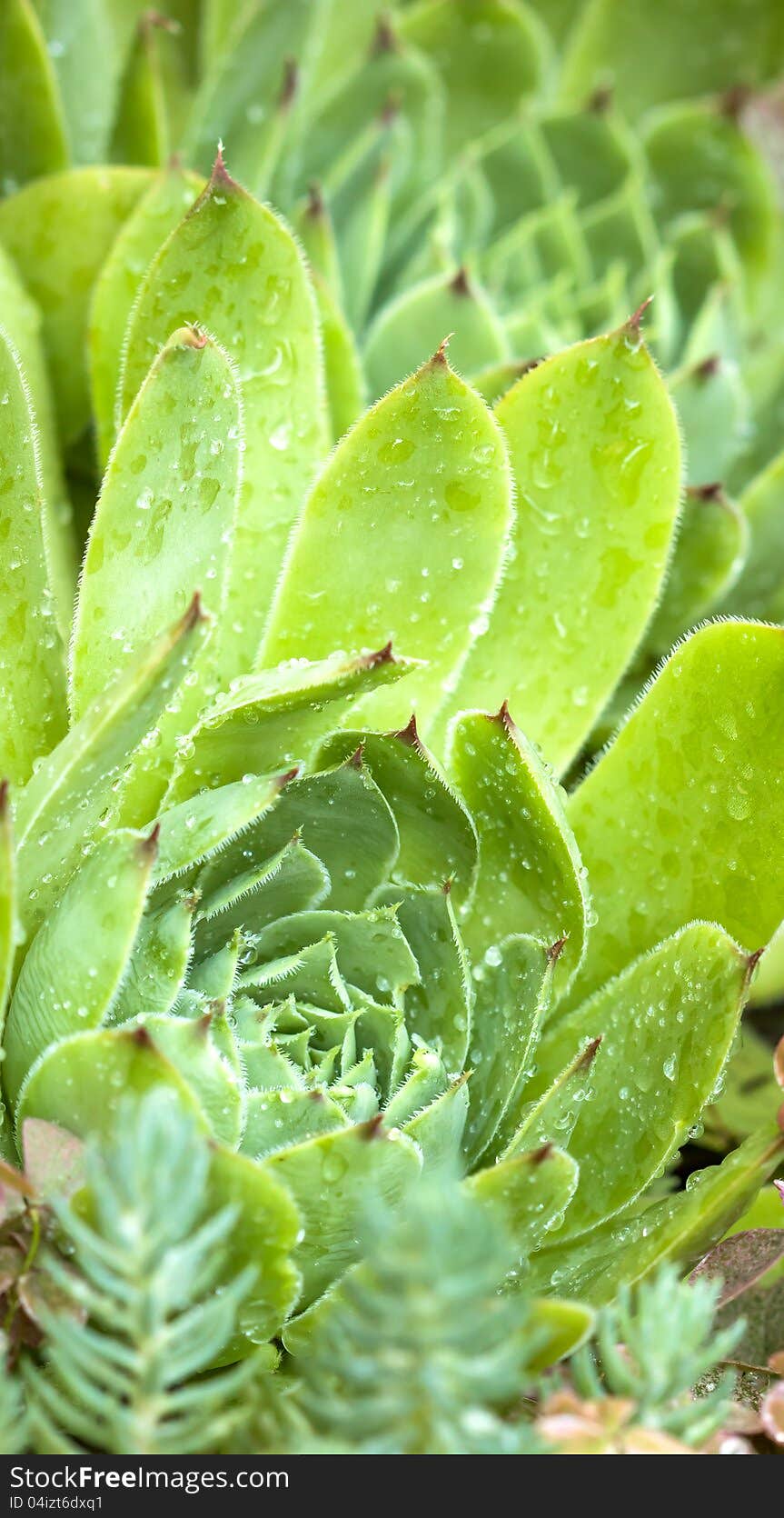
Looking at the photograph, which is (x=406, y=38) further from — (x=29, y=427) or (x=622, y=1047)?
(x=622, y=1047)

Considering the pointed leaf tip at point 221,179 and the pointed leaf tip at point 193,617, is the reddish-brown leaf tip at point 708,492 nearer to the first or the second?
the pointed leaf tip at point 221,179

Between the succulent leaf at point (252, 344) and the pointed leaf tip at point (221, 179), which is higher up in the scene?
the pointed leaf tip at point (221, 179)

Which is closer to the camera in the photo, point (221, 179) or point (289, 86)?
point (221, 179)

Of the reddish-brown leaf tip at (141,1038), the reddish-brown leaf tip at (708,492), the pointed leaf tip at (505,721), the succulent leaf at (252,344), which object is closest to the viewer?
the reddish-brown leaf tip at (141,1038)

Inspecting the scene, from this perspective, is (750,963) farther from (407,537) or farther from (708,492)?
(708,492)

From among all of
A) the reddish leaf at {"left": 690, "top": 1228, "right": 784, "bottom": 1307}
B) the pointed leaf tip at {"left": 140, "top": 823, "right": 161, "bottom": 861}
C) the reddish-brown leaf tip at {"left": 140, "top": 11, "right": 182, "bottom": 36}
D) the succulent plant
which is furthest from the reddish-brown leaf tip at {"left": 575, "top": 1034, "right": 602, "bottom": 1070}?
the reddish-brown leaf tip at {"left": 140, "top": 11, "right": 182, "bottom": 36}

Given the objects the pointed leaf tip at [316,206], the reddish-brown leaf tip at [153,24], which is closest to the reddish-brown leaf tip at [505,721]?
the pointed leaf tip at [316,206]

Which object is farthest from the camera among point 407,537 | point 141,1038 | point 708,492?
point 708,492

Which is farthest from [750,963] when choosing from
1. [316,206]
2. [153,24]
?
[153,24]

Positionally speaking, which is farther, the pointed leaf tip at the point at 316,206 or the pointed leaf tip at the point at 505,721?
the pointed leaf tip at the point at 316,206
